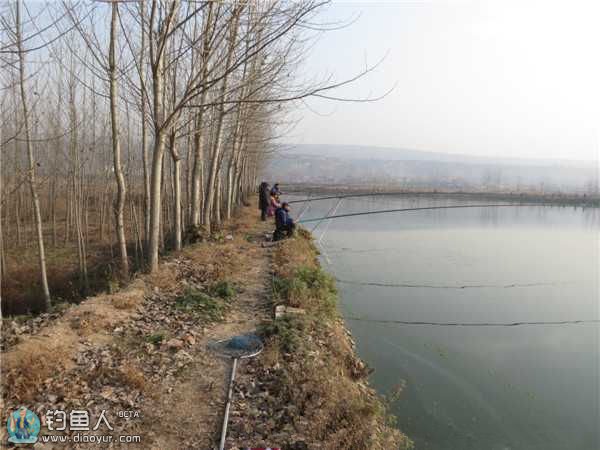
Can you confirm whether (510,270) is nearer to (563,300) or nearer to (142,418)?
(563,300)

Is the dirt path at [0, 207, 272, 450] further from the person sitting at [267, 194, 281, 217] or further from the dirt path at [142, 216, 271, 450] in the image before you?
the person sitting at [267, 194, 281, 217]

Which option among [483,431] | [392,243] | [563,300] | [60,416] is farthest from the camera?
[392,243]

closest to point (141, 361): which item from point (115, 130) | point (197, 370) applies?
point (197, 370)

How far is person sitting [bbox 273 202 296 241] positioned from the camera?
10.5 metres

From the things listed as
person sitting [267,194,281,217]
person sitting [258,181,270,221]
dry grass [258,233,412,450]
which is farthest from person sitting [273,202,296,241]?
dry grass [258,233,412,450]

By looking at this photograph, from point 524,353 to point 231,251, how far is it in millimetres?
5809

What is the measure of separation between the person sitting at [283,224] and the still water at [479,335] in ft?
5.35

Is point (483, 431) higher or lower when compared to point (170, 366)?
lower

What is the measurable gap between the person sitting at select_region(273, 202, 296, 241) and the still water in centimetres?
163

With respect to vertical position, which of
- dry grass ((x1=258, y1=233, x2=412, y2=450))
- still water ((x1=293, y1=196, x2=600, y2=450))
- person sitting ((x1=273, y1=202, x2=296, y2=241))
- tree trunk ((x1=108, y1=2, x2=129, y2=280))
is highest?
tree trunk ((x1=108, y1=2, x2=129, y2=280))

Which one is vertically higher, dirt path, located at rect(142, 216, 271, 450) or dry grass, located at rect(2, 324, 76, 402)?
dry grass, located at rect(2, 324, 76, 402)

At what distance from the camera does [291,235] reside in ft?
35.4

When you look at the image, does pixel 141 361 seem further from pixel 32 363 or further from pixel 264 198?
pixel 264 198

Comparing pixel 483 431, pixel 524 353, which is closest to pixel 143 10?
pixel 483 431
